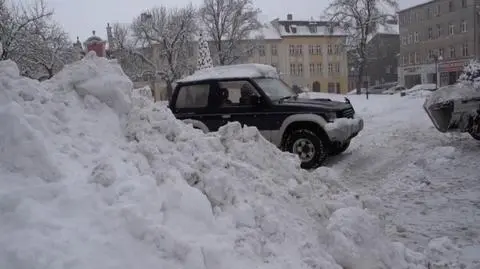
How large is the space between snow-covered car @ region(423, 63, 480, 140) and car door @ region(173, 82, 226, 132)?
3994mm

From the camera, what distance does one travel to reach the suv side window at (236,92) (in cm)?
920

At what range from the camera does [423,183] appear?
7391 mm

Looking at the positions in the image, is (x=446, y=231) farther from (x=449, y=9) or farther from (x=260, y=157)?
(x=449, y=9)

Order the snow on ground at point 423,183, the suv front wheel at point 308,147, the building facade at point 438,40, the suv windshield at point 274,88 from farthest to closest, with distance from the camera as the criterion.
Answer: the building facade at point 438,40, the suv windshield at point 274,88, the suv front wheel at point 308,147, the snow on ground at point 423,183

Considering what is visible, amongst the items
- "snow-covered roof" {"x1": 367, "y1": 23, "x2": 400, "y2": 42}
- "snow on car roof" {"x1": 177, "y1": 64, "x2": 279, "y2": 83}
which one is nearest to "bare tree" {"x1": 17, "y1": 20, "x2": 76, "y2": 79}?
"snow on car roof" {"x1": 177, "y1": 64, "x2": 279, "y2": 83}

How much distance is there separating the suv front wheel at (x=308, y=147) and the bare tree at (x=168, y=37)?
1542 inches

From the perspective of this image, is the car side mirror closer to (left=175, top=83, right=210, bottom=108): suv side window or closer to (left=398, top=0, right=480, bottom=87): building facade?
(left=175, top=83, right=210, bottom=108): suv side window

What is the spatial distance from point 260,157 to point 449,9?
61.5m

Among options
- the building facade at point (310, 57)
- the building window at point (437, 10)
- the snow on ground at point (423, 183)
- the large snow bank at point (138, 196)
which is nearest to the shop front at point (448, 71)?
the building window at point (437, 10)

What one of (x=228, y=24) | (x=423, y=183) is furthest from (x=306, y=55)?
(x=423, y=183)

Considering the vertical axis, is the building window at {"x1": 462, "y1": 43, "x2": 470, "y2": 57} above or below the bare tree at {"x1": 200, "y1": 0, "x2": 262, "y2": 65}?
below

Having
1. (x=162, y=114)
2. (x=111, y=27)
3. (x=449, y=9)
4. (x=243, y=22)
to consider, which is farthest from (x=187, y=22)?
(x=162, y=114)

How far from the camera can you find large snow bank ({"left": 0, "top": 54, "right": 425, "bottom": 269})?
3166mm

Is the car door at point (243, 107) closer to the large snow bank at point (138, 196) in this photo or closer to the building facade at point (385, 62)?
the large snow bank at point (138, 196)
